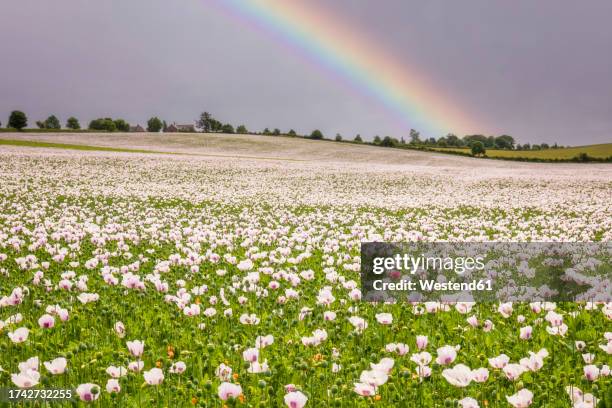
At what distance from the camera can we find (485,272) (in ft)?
24.2

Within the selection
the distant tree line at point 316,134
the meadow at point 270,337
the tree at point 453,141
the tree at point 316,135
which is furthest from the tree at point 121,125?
the meadow at point 270,337

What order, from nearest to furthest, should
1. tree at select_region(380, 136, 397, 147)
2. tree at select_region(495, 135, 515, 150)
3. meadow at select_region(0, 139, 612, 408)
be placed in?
meadow at select_region(0, 139, 612, 408) < tree at select_region(380, 136, 397, 147) < tree at select_region(495, 135, 515, 150)

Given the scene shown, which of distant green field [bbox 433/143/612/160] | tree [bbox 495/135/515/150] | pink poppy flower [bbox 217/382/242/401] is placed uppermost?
tree [bbox 495/135/515/150]

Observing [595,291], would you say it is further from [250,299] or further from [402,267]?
[250,299]

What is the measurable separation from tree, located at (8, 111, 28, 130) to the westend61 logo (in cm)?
11475

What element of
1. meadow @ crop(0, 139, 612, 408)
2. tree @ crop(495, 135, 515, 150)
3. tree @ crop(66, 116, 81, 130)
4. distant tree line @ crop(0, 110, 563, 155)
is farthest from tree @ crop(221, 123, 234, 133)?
meadow @ crop(0, 139, 612, 408)

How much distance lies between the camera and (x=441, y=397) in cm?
380

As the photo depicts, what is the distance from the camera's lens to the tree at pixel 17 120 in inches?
4038

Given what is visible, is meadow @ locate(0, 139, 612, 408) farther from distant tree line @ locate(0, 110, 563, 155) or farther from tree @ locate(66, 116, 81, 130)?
tree @ locate(66, 116, 81, 130)

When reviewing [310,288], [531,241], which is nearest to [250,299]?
[310,288]

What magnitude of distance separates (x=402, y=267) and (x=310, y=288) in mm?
2224

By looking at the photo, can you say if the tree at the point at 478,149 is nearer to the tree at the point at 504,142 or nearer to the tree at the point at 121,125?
the tree at the point at 504,142

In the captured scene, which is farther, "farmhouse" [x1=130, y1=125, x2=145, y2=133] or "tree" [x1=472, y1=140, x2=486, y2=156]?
"farmhouse" [x1=130, y1=125, x2=145, y2=133]

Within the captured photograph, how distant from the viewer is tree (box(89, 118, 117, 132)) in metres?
126
